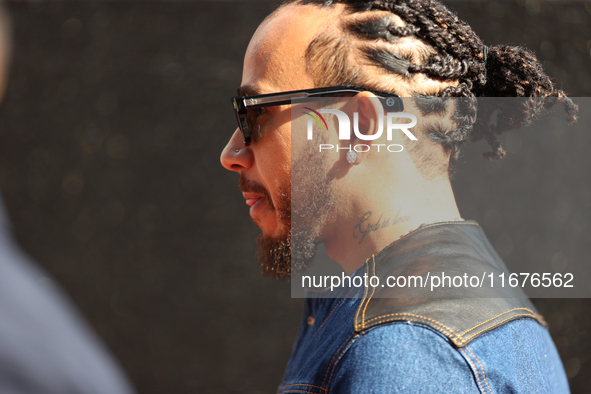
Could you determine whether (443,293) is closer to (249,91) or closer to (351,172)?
(351,172)

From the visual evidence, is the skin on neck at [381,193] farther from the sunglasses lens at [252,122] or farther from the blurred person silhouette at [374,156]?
the sunglasses lens at [252,122]

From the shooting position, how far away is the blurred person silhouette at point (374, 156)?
3.49 ft

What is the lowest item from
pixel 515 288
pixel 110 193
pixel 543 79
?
pixel 110 193

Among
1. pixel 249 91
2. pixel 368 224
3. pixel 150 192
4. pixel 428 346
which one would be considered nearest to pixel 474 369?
pixel 428 346

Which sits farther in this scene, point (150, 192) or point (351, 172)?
point (150, 192)

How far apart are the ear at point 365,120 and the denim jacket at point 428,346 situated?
328 mm

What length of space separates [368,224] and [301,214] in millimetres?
244

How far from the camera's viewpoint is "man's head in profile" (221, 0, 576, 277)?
1276 mm

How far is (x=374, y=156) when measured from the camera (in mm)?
1287

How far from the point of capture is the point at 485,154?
5.36 feet

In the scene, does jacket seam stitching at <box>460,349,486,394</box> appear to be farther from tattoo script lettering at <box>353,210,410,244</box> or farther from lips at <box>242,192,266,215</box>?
lips at <box>242,192,266,215</box>

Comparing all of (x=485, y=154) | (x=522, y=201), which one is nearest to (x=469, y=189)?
(x=522, y=201)

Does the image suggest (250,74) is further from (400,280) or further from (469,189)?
(469,189)

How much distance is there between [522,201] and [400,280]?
2.63m
